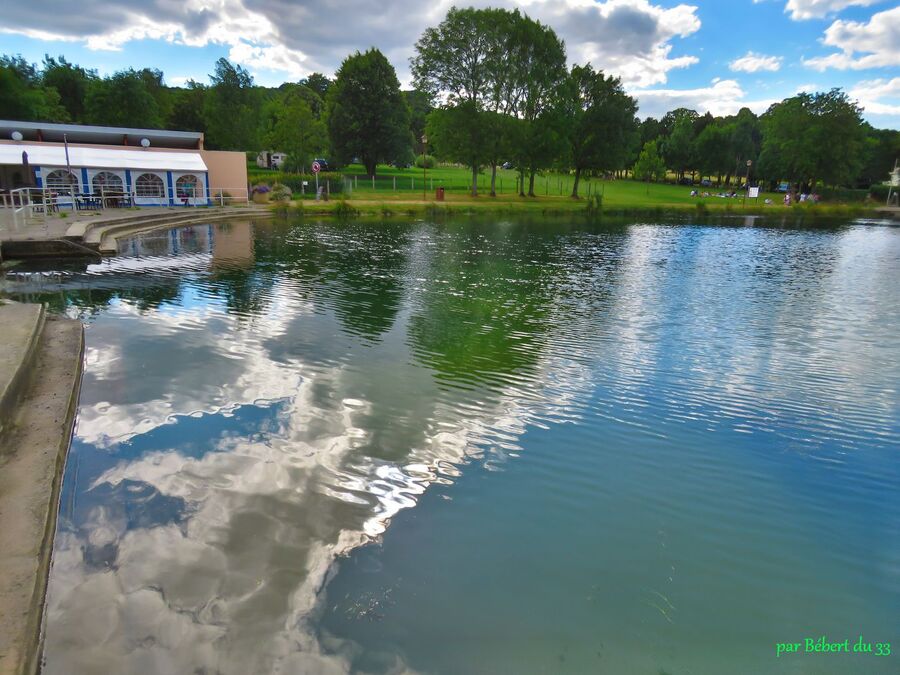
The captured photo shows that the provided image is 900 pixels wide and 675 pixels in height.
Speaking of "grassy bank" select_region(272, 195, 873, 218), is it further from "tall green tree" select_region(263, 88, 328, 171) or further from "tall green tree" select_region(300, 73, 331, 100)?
"tall green tree" select_region(300, 73, 331, 100)

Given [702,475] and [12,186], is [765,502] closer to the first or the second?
[702,475]

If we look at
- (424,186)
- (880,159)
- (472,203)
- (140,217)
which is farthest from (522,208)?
(880,159)

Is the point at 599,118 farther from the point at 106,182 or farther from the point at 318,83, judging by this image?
the point at 318,83

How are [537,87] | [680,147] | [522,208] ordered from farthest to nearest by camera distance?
[680,147] < [537,87] < [522,208]

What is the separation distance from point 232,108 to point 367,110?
1406cm

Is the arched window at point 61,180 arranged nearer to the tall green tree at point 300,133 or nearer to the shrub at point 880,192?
the tall green tree at point 300,133

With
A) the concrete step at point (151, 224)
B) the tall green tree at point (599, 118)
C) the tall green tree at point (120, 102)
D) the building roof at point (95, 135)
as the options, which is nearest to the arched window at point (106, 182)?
the building roof at point (95, 135)

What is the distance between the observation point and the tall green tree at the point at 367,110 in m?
61.4

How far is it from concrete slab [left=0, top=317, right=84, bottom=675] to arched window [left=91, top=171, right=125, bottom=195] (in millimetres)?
30933

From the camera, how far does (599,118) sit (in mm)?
56062

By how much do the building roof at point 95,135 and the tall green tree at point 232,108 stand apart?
14.4m

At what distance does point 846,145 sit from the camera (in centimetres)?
6612

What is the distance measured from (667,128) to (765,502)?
13172 cm

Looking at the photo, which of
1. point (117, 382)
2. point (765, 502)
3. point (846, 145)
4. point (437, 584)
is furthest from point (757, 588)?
point (846, 145)
